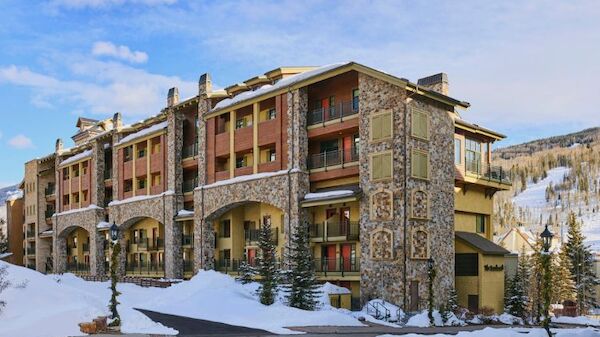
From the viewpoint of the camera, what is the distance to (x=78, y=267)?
71.6 meters

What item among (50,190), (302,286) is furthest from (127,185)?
(302,286)

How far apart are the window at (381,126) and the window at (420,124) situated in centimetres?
144

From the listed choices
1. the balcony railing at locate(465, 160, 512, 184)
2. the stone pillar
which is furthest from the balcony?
the balcony railing at locate(465, 160, 512, 184)

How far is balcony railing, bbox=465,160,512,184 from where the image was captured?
43781mm

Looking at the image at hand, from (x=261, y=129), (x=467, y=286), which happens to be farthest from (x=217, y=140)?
(x=467, y=286)

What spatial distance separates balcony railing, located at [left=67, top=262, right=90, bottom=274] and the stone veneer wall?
1716 inches

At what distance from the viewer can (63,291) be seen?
28562 mm

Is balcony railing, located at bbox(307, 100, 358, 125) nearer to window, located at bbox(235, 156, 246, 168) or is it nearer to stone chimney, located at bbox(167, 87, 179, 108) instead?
window, located at bbox(235, 156, 246, 168)

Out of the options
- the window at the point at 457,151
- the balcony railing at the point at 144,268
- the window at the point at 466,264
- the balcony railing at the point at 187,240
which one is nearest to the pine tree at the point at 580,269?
the window at the point at 466,264

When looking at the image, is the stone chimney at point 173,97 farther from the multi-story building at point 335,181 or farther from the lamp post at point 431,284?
the lamp post at point 431,284

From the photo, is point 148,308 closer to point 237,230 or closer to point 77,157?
point 237,230

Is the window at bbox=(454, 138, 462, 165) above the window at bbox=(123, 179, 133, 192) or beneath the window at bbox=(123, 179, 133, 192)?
above

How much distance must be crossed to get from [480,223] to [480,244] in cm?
538

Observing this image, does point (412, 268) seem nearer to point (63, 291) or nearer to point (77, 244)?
point (63, 291)
